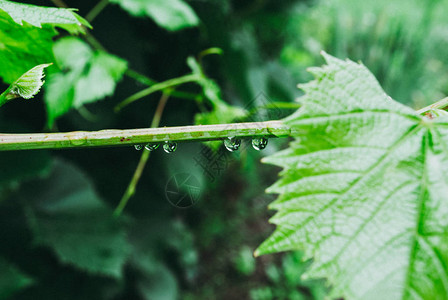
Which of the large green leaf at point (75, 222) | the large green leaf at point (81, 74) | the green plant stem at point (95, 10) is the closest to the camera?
the large green leaf at point (81, 74)

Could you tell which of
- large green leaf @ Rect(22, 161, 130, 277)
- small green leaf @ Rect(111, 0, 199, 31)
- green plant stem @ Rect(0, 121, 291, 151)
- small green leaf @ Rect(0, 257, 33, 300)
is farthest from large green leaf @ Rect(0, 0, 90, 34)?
large green leaf @ Rect(22, 161, 130, 277)

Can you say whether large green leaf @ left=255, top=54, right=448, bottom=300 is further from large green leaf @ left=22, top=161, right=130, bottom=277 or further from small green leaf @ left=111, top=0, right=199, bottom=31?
large green leaf @ left=22, top=161, right=130, bottom=277

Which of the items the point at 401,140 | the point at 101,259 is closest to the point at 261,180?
the point at 101,259

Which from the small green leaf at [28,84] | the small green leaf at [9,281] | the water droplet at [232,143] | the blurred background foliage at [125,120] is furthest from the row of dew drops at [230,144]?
the small green leaf at [9,281]

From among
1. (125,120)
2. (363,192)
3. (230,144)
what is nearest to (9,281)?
(125,120)

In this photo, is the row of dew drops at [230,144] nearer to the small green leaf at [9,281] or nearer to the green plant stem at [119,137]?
the green plant stem at [119,137]
